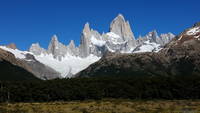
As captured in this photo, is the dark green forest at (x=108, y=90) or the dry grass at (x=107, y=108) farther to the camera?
the dark green forest at (x=108, y=90)

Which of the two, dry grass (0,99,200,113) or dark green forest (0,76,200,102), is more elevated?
dark green forest (0,76,200,102)

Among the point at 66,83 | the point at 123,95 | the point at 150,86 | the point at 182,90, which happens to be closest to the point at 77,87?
the point at 66,83

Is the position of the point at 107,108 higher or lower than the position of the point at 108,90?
lower

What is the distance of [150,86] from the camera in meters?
179

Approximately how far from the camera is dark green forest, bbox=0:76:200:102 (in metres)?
175

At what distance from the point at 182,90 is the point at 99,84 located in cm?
4518

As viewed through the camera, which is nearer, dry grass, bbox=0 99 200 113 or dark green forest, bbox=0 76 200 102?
dry grass, bbox=0 99 200 113

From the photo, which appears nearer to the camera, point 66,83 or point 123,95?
point 123,95

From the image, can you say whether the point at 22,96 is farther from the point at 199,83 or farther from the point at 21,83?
the point at 199,83

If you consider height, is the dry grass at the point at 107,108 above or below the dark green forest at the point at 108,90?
below

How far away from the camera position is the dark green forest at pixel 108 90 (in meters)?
175

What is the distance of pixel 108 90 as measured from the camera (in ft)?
604

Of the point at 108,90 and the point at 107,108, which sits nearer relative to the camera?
the point at 107,108

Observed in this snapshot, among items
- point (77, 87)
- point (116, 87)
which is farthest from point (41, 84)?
point (116, 87)
